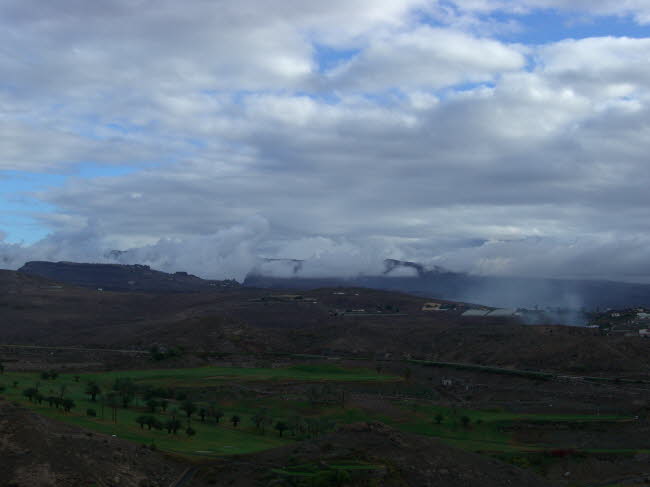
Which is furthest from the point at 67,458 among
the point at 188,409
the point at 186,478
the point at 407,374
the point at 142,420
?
the point at 407,374

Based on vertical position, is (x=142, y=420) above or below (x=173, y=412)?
above

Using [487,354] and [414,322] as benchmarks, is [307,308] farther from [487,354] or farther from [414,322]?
[487,354]

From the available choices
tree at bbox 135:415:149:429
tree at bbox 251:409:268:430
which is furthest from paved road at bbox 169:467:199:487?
tree at bbox 251:409:268:430

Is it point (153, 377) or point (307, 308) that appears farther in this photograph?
point (307, 308)

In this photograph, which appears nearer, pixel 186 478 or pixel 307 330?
pixel 186 478

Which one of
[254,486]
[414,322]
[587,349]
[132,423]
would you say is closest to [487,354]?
[587,349]

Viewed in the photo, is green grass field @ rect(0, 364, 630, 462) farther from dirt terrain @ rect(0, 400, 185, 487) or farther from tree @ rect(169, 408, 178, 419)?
dirt terrain @ rect(0, 400, 185, 487)

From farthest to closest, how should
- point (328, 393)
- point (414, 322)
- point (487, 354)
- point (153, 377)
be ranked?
point (414, 322)
point (487, 354)
point (153, 377)
point (328, 393)

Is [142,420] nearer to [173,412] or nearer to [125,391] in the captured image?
[173,412]
